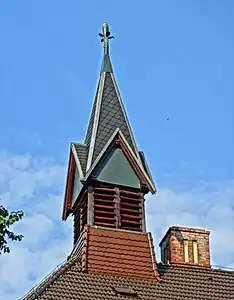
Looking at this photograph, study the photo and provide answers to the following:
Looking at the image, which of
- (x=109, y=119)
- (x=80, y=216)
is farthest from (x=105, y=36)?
(x=80, y=216)

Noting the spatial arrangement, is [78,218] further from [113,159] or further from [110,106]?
[110,106]

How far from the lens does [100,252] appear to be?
2895cm

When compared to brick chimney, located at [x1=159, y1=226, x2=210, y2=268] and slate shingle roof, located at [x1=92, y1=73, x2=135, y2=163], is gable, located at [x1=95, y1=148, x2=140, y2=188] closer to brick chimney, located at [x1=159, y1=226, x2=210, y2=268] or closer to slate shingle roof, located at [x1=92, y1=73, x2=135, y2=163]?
slate shingle roof, located at [x1=92, y1=73, x2=135, y2=163]

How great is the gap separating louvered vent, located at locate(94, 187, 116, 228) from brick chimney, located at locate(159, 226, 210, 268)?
3.05 metres

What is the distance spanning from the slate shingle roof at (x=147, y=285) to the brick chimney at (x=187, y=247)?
92 cm

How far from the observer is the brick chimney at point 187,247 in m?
31.9

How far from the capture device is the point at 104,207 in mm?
30500

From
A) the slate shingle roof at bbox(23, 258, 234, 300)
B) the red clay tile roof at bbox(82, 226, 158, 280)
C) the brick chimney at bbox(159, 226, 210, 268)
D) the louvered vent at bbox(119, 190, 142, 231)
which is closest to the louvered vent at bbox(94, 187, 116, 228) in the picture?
the louvered vent at bbox(119, 190, 142, 231)

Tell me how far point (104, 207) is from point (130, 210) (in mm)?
1045

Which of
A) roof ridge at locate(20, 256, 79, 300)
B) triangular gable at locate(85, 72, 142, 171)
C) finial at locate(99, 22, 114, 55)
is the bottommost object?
roof ridge at locate(20, 256, 79, 300)

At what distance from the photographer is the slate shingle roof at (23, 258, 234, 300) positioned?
26594 mm

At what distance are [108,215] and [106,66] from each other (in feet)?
24.8

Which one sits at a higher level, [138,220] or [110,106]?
[110,106]

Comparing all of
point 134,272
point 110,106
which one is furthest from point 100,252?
point 110,106
